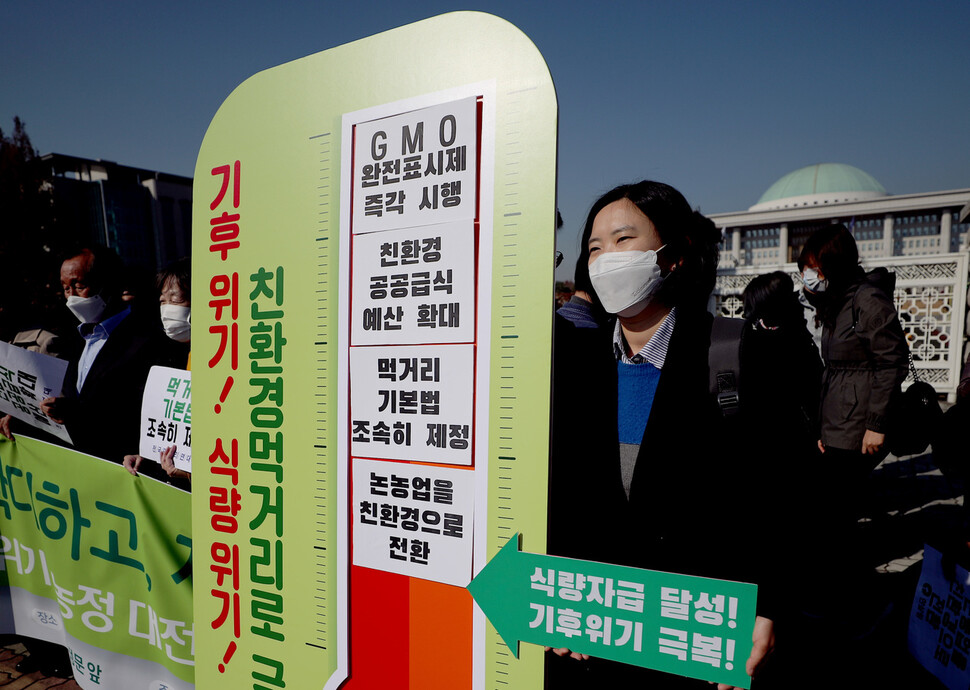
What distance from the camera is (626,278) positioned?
4.82 feet

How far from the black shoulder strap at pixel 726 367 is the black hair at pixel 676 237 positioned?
0.19m

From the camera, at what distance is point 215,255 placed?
1.60 metres

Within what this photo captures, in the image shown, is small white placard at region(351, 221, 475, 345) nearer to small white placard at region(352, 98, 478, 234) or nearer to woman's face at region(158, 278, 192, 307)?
small white placard at region(352, 98, 478, 234)

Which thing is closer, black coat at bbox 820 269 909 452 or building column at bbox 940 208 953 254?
black coat at bbox 820 269 909 452

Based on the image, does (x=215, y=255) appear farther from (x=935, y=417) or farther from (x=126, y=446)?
(x=935, y=417)

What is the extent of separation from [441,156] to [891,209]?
25.4m

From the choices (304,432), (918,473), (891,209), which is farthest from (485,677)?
(891,209)

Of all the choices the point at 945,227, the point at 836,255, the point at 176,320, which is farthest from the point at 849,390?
the point at 945,227

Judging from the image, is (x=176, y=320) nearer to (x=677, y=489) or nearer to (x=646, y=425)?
(x=646, y=425)

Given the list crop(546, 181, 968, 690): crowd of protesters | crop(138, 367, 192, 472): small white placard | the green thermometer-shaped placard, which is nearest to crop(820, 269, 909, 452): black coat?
crop(546, 181, 968, 690): crowd of protesters

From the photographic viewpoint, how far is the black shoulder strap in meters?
1.39

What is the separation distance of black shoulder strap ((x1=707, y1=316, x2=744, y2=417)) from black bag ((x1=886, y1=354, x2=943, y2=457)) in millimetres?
2256

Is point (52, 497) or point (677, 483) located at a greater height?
point (677, 483)

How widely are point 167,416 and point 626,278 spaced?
1.82 m
